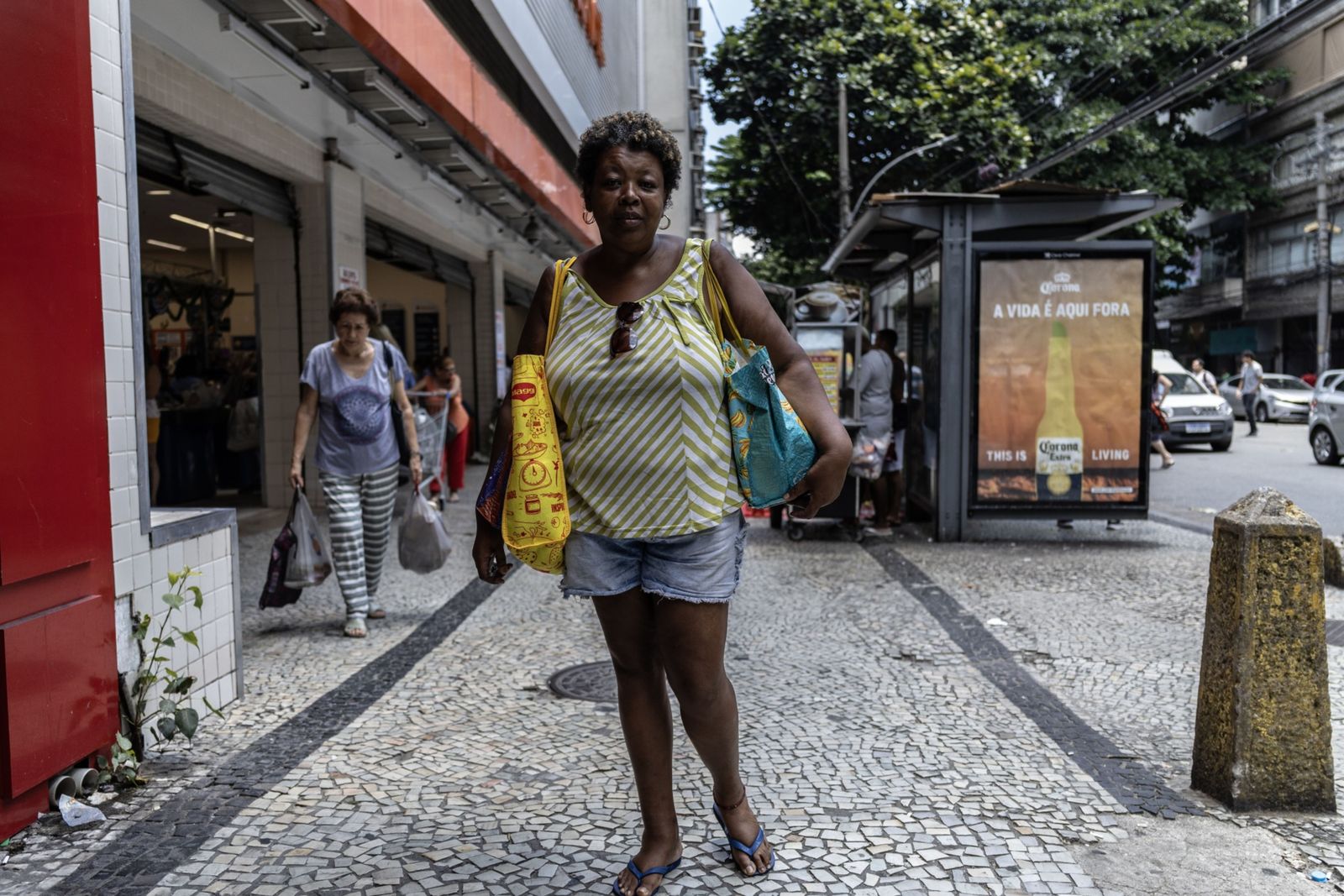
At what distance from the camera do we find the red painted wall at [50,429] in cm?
303

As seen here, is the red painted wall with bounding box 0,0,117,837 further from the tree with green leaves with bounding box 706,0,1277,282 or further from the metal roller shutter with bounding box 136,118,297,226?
the tree with green leaves with bounding box 706,0,1277,282

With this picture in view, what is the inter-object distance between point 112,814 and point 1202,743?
3.30m

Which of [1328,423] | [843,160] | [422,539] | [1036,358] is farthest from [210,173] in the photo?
[843,160]

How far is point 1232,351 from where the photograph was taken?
42781 millimetres

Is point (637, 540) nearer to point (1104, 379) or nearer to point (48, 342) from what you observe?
→ point (48, 342)

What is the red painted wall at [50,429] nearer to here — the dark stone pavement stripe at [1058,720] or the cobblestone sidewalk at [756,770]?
the cobblestone sidewalk at [756,770]

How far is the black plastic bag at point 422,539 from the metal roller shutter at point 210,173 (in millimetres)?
2886

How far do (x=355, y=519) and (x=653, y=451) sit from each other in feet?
11.0

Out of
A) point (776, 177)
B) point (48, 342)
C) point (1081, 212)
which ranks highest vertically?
point (776, 177)

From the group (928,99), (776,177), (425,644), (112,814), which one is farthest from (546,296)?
(776,177)

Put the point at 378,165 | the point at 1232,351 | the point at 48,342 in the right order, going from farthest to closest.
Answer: the point at 1232,351 < the point at 378,165 < the point at 48,342

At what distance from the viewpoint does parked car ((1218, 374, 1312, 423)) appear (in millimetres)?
27625

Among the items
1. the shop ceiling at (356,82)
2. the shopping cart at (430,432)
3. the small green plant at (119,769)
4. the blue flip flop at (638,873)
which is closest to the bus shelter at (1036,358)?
the shop ceiling at (356,82)

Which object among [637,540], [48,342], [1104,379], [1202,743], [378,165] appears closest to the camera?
[637,540]
